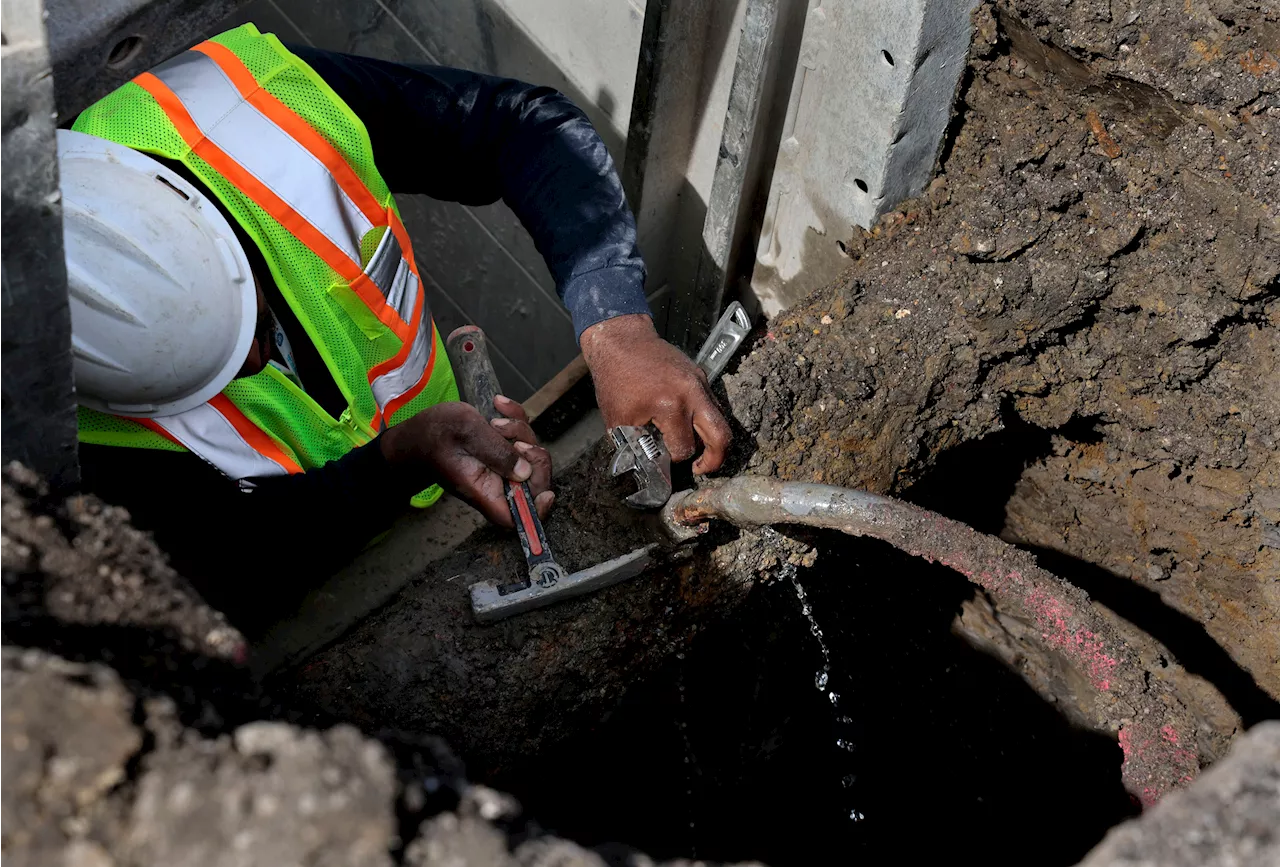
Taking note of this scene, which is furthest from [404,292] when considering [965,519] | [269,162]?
[965,519]

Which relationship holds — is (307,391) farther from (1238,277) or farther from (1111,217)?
(1238,277)

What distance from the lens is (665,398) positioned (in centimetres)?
187

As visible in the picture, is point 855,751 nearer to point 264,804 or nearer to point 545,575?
point 545,575

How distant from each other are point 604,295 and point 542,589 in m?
0.66

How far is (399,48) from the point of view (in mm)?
3766

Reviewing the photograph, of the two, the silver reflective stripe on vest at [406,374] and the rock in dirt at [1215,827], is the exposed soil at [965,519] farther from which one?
the rock in dirt at [1215,827]

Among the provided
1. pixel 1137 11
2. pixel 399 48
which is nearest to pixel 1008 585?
pixel 1137 11

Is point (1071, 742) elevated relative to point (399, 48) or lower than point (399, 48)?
lower

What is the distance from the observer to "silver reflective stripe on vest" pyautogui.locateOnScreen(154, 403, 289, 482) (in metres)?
1.99

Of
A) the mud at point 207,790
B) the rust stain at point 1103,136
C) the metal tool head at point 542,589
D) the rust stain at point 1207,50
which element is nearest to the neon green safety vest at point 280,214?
the metal tool head at point 542,589

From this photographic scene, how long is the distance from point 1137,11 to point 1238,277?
1.73 feet

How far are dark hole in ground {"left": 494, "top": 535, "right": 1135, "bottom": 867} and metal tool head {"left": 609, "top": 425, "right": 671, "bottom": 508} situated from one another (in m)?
0.57

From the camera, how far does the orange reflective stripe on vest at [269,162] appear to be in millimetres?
1959

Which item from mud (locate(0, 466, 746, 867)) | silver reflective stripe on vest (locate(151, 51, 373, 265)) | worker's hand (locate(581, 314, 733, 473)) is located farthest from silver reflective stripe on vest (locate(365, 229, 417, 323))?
mud (locate(0, 466, 746, 867))
